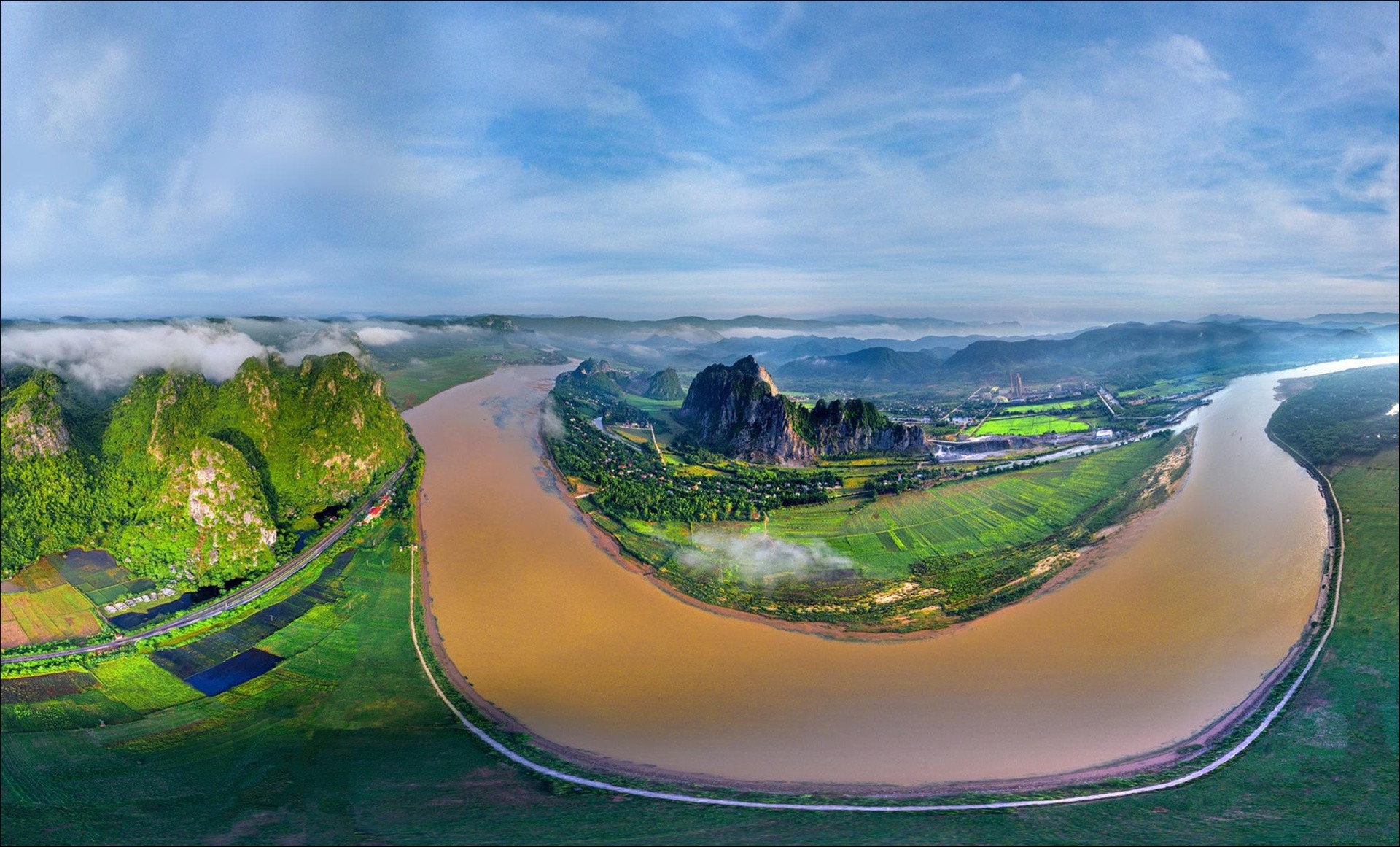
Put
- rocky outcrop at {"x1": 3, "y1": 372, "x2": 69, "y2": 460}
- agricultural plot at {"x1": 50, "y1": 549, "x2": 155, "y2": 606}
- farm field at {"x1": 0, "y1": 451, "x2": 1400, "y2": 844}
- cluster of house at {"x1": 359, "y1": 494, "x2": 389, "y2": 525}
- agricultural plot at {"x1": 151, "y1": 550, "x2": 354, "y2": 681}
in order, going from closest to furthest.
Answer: farm field at {"x1": 0, "y1": 451, "x2": 1400, "y2": 844}, agricultural plot at {"x1": 151, "y1": 550, "x2": 354, "y2": 681}, agricultural plot at {"x1": 50, "y1": 549, "x2": 155, "y2": 606}, rocky outcrop at {"x1": 3, "y1": 372, "x2": 69, "y2": 460}, cluster of house at {"x1": 359, "y1": 494, "x2": 389, "y2": 525}

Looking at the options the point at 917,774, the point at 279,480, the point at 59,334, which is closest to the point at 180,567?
the point at 279,480

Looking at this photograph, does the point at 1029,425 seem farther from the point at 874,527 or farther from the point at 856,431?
the point at 874,527

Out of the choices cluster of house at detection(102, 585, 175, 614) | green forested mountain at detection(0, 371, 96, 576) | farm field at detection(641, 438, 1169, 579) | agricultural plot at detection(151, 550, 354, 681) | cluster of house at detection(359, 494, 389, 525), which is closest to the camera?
agricultural plot at detection(151, 550, 354, 681)

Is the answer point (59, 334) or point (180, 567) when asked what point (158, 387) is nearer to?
point (59, 334)

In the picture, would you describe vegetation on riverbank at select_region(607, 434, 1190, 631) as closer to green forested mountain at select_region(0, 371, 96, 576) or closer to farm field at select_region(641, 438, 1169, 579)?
farm field at select_region(641, 438, 1169, 579)

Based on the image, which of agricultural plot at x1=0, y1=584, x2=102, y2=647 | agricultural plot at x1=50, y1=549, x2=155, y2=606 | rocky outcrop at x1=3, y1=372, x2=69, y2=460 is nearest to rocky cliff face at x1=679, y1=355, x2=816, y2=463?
agricultural plot at x1=50, y1=549, x2=155, y2=606

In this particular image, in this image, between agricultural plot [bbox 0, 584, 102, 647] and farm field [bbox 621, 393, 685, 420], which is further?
farm field [bbox 621, 393, 685, 420]
